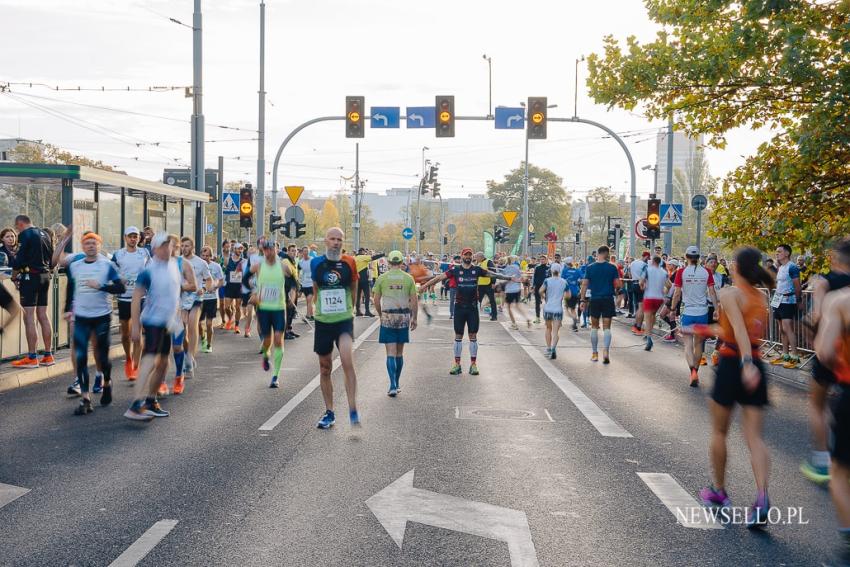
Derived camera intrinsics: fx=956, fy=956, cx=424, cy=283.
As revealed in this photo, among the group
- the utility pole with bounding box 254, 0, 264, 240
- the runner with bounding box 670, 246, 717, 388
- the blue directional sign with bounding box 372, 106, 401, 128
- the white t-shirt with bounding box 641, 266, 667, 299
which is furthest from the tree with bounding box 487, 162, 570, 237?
the runner with bounding box 670, 246, 717, 388

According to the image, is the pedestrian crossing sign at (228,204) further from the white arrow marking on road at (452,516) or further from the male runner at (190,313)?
the white arrow marking on road at (452,516)

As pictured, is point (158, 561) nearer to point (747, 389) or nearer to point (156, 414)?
point (747, 389)

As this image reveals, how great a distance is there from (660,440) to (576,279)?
17.4 m

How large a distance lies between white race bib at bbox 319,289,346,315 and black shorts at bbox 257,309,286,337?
295 cm

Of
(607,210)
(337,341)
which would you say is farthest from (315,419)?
(607,210)

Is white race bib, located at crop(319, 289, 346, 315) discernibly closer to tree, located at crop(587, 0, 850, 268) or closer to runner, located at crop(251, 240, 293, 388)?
runner, located at crop(251, 240, 293, 388)

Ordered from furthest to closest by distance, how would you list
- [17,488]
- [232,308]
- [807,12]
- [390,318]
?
1. [232,308]
2. [807,12]
3. [390,318]
4. [17,488]

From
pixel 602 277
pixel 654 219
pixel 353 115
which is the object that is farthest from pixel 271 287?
pixel 654 219

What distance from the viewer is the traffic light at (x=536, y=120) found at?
26.2 m

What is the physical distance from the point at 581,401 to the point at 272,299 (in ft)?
13.9

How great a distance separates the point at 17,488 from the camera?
274 inches

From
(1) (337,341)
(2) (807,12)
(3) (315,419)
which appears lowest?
(3) (315,419)

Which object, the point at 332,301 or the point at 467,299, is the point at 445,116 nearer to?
the point at 467,299

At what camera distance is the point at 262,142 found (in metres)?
31.9
